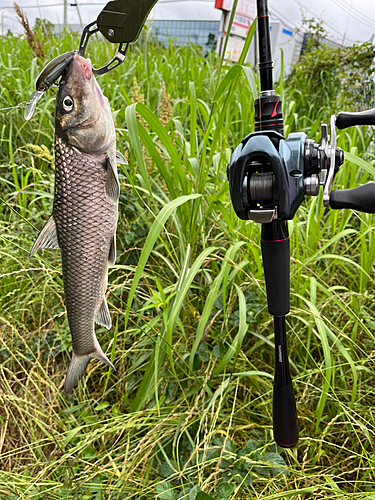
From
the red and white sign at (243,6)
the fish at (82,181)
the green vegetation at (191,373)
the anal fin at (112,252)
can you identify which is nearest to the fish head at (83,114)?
the fish at (82,181)

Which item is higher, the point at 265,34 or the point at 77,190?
the point at 265,34

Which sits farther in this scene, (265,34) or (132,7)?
(265,34)

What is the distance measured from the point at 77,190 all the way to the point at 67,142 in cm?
6

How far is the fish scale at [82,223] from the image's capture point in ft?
1.54

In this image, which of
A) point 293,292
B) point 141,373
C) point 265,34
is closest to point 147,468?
point 141,373

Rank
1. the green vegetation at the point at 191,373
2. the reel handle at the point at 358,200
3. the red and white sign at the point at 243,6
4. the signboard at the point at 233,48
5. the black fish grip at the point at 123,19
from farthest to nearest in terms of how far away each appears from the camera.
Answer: the signboard at the point at 233,48 → the red and white sign at the point at 243,6 → the green vegetation at the point at 191,373 → the reel handle at the point at 358,200 → the black fish grip at the point at 123,19

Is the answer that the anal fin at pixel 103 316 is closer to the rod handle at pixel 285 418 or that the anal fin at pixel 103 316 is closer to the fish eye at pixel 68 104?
the fish eye at pixel 68 104

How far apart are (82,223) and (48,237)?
0.05 metres

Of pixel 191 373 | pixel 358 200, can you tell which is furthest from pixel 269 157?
pixel 191 373

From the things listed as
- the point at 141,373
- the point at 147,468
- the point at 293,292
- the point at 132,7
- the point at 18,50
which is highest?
the point at 18,50

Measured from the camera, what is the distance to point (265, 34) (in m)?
0.66

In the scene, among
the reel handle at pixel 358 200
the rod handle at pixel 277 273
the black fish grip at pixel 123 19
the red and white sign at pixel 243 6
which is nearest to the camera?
the black fish grip at pixel 123 19

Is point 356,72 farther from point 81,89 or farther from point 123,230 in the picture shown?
point 81,89

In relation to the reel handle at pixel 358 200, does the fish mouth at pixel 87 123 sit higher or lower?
higher
